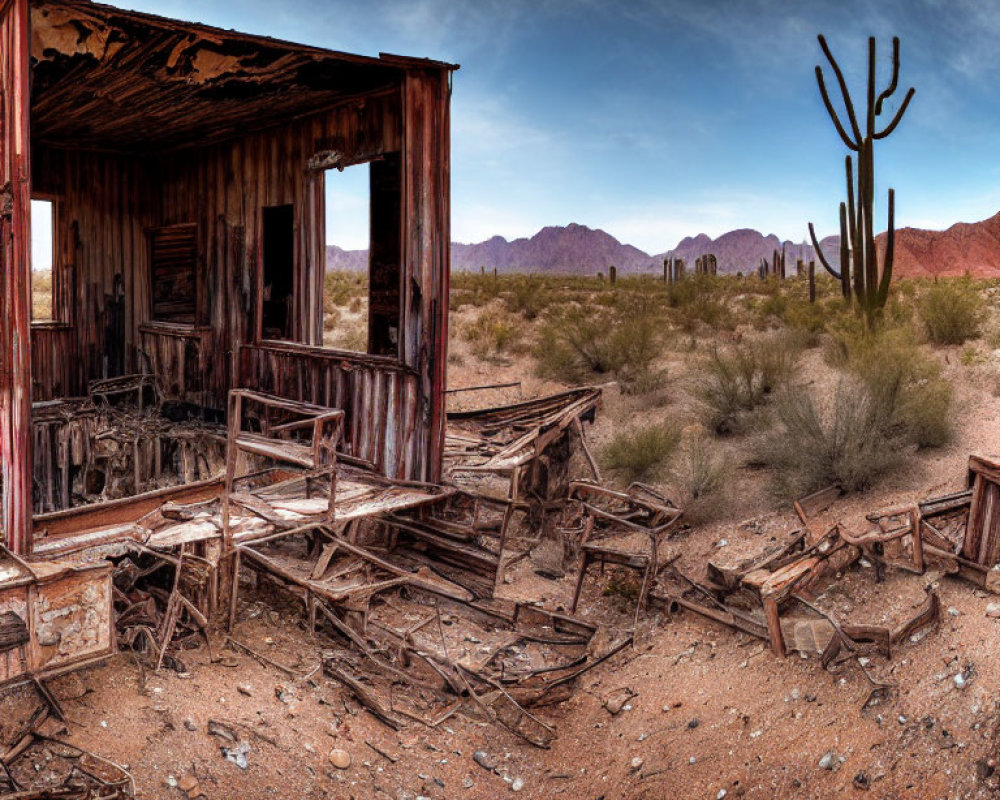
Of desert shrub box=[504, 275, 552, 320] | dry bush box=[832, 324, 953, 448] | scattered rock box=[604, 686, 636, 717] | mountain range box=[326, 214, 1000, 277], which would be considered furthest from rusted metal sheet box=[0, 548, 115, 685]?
mountain range box=[326, 214, 1000, 277]

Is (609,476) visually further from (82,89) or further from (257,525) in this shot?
(82,89)

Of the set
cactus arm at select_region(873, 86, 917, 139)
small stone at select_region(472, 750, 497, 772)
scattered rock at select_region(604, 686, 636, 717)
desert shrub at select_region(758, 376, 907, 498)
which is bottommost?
small stone at select_region(472, 750, 497, 772)

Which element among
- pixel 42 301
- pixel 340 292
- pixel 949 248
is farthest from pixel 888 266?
pixel 949 248

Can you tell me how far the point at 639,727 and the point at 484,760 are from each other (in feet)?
3.38

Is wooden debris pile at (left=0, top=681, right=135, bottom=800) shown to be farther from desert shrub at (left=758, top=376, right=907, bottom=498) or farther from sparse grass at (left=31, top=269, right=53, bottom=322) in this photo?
sparse grass at (left=31, top=269, right=53, bottom=322)

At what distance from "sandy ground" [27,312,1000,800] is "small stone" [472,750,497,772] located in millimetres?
27

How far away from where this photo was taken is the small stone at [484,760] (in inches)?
205

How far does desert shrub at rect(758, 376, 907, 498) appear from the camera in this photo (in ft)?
27.1

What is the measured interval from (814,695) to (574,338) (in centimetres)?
1118

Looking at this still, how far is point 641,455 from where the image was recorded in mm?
10242

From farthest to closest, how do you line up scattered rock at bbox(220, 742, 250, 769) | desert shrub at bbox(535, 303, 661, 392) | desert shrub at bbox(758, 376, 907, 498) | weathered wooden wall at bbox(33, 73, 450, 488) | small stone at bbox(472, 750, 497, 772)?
desert shrub at bbox(535, 303, 661, 392), desert shrub at bbox(758, 376, 907, 498), weathered wooden wall at bbox(33, 73, 450, 488), small stone at bbox(472, 750, 497, 772), scattered rock at bbox(220, 742, 250, 769)

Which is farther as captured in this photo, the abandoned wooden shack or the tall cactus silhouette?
the tall cactus silhouette

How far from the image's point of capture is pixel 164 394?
38.7 feet

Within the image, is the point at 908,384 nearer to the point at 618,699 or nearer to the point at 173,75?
the point at 618,699
